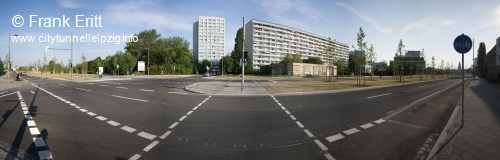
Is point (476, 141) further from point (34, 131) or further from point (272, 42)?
point (272, 42)

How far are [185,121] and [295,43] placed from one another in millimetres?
116371

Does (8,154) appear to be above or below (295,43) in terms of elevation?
below

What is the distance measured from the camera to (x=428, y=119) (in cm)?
848

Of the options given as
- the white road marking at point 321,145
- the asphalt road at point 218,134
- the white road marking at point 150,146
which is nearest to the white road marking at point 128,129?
the asphalt road at point 218,134

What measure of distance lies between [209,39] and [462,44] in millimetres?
147716

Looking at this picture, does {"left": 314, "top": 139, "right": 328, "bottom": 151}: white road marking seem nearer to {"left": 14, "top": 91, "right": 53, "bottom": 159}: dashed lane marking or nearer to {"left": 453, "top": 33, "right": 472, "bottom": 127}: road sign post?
{"left": 14, "top": 91, "right": 53, "bottom": 159}: dashed lane marking

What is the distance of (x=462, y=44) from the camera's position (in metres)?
7.99

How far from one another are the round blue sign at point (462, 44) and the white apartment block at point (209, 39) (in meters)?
144

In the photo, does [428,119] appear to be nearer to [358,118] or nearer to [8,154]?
[358,118]

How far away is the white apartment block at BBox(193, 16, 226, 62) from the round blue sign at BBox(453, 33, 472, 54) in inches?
5671

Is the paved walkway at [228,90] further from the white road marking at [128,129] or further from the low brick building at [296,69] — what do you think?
the low brick building at [296,69]

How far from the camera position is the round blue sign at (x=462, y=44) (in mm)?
7875

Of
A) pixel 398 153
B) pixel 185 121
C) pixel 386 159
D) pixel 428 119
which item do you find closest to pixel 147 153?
pixel 185 121

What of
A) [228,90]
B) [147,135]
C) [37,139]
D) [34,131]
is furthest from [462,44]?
[228,90]
